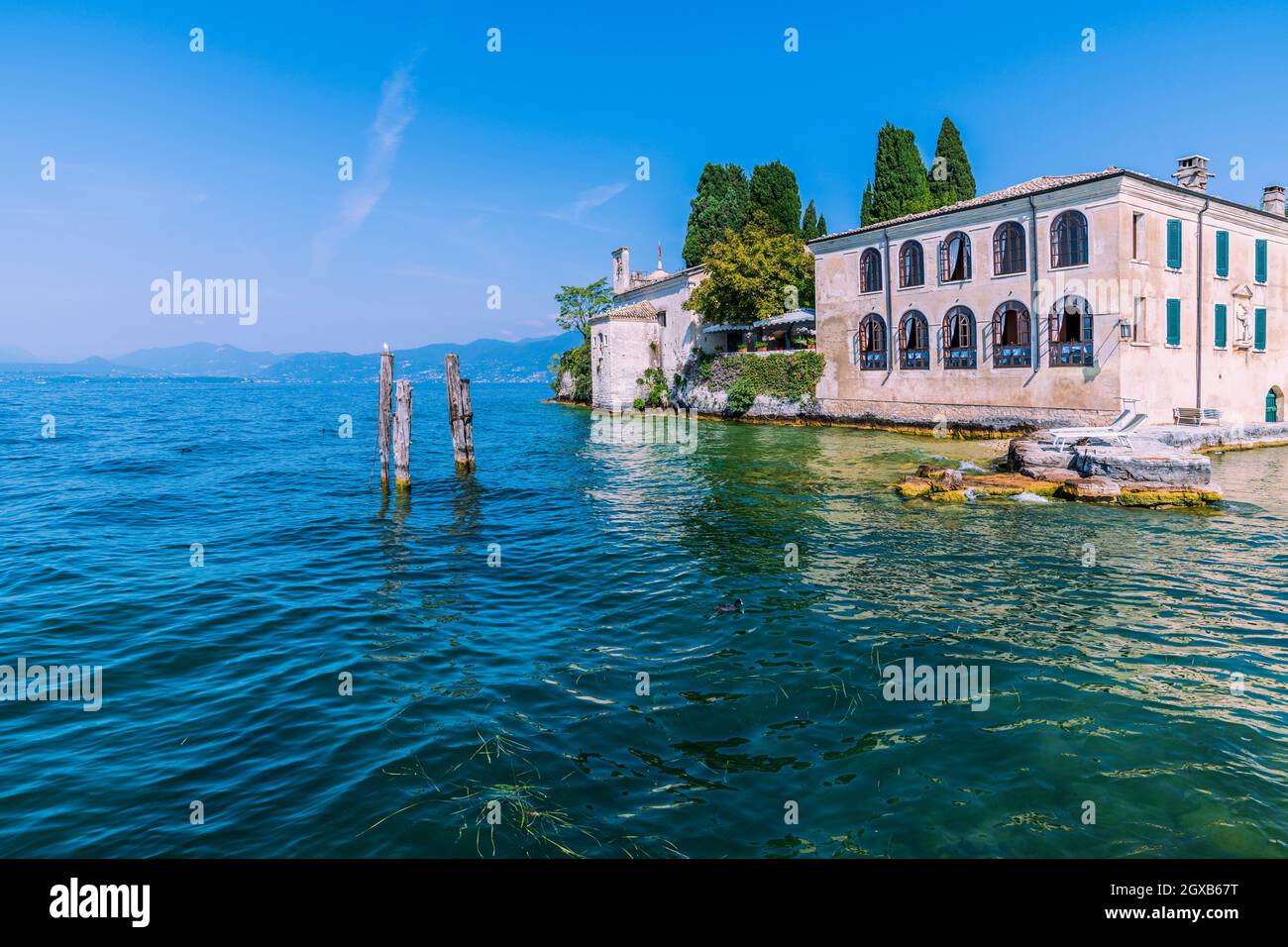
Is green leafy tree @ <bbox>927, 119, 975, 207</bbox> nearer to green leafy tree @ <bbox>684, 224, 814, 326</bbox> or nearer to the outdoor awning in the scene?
green leafy tree @ <bbox>684, 224, 814, 326</bbox>

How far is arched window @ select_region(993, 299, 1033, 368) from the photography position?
87.1 feet

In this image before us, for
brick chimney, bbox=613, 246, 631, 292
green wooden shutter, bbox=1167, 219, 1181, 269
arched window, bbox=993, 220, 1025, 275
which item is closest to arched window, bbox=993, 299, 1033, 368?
arched window, bbox=993, 220, 1025, 275

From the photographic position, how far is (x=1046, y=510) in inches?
614

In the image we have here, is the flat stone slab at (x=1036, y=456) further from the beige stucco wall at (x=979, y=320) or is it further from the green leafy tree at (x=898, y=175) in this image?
the green leafy tree at (x=898, y=175)

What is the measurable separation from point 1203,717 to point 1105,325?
21552 millimetres

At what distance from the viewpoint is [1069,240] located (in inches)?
984

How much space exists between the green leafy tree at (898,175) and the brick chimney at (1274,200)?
17.3m

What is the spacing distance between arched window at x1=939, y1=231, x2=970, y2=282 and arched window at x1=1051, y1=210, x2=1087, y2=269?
3.47 meters

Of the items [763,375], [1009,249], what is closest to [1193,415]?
[1009,249]
